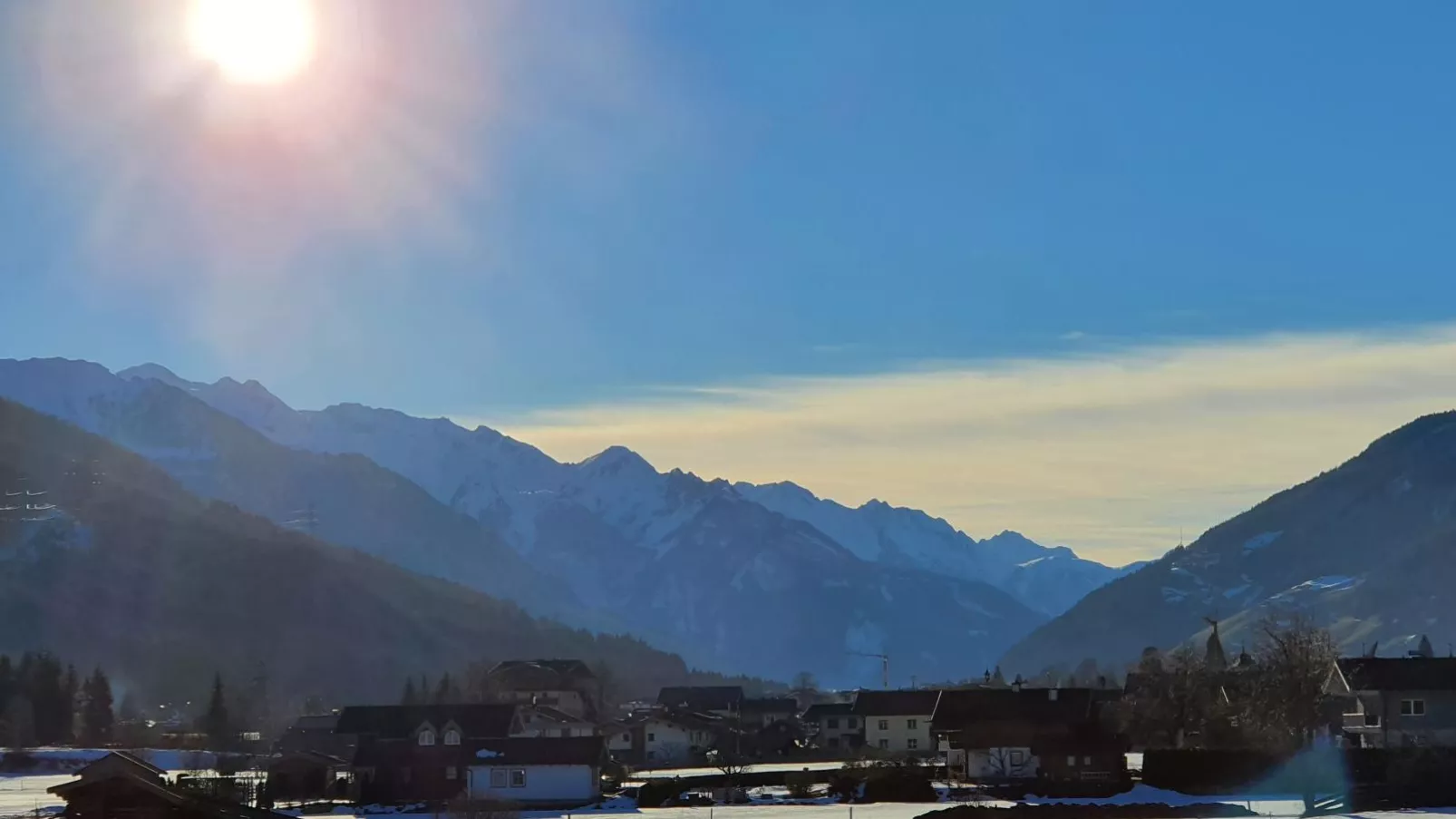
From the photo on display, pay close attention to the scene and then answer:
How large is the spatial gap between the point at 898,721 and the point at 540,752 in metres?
61.9

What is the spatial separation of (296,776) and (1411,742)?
232ft

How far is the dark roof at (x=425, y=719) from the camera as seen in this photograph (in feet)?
437

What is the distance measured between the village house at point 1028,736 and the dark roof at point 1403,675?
55.4 feet

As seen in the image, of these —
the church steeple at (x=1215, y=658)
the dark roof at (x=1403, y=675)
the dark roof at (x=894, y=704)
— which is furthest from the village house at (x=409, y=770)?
the church steeple at (x=1215, y=658)

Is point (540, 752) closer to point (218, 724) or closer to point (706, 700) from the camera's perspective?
point (706, 700)

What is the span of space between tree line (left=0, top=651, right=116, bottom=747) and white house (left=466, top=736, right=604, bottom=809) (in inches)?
3236

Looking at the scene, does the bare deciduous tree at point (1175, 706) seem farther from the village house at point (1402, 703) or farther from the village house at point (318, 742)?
the village house at point (318, 742)

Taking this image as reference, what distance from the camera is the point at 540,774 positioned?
110 meters

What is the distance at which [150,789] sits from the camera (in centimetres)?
4334

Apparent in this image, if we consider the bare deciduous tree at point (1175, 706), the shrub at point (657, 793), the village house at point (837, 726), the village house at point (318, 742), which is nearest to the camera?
the shrub at point (657, 793)

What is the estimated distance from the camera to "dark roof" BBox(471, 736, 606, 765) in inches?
4348

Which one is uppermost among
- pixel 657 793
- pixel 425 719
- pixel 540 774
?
pixel 425 719

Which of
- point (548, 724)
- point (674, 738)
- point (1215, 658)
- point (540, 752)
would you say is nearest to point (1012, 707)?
point (540, 752)

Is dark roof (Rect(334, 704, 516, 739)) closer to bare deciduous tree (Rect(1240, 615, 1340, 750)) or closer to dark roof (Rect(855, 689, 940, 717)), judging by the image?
dark roof (Rect(855, 689, 940, 717))
